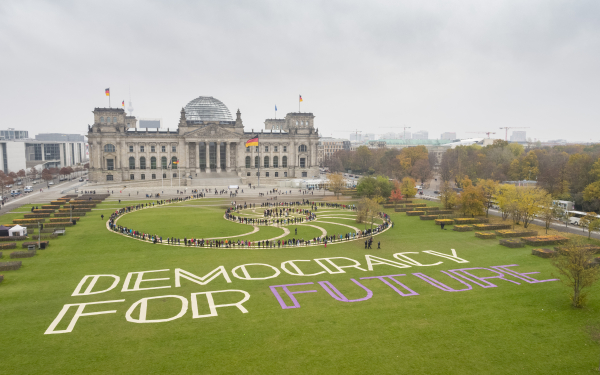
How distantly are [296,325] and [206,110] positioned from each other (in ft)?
446

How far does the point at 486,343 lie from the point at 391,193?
6008 centimetres

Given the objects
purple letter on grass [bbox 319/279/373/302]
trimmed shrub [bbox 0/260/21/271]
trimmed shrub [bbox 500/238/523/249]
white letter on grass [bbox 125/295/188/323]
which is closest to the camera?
white letter on grass [bbox 125/295/188/323]

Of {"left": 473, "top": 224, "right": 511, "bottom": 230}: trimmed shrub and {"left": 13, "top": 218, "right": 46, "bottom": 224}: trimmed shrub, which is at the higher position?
{"left": 13, "top": 218, "right": 46, "bottom": 224}: trimmed shrub

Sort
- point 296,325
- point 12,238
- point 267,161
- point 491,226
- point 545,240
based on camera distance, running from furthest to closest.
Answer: point 267,161, point 491,226, point 12,238, point 545,240, point 296,325

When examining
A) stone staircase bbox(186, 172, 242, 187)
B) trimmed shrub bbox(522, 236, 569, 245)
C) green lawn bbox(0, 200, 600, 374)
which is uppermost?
stone staircase bbox(186, 172, 242, 187)

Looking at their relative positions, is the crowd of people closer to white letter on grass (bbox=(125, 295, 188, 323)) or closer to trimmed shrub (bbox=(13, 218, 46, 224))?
trimmed shrub (bbox=(13, 218, 46, 224))

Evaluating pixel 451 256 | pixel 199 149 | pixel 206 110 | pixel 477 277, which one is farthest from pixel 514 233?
pixel 206 110

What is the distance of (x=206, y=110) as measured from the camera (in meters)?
152

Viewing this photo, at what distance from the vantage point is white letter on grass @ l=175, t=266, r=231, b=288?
36.1 m

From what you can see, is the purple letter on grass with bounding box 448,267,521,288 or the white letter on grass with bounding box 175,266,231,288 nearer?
the purple letter on grass with bounding box 448,267,521,288

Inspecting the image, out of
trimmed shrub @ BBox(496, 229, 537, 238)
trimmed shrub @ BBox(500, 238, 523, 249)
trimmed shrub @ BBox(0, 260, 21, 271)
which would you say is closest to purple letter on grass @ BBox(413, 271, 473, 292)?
trimmed shrub @ BBox(500, 238, 523, 249)

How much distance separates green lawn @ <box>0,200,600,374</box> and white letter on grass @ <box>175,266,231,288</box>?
A: 0.59m

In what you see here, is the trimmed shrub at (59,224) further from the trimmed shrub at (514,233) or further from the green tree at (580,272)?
the trimmed shrub at (514,233)

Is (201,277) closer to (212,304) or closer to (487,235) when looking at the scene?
(212,304)
